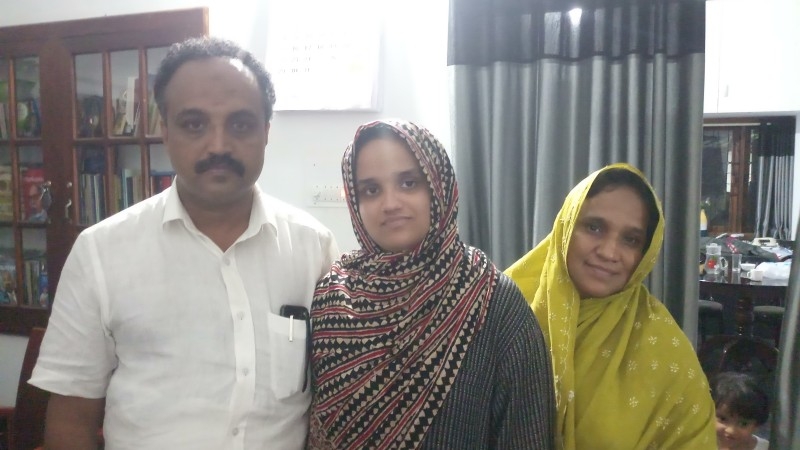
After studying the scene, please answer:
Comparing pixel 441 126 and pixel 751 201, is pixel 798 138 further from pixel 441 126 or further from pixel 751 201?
pixel 441 126

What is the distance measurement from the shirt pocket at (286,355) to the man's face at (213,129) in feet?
0.99

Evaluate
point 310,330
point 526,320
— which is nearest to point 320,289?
point 310,330

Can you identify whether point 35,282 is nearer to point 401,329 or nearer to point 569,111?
point 401,329

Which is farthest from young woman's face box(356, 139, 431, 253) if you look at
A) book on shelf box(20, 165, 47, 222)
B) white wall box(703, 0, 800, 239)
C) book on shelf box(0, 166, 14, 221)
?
white wall box(703, 0, 800, 239)

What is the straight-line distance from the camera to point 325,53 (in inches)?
77.4

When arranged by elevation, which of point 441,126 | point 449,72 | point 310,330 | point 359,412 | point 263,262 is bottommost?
point 359,412

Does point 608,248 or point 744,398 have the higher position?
point 608,248

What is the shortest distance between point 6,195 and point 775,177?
4.68m

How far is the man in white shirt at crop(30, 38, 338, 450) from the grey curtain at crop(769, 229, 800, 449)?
42.8 inches

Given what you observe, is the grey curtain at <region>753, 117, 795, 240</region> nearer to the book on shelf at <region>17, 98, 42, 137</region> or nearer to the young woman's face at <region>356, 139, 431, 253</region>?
the young woman's face at <region>356, 139, 431, 253</region>

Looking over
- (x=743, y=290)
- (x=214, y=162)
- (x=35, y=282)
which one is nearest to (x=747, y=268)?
(x=743, y=290)

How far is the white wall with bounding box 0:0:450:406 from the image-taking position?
6.34 feet

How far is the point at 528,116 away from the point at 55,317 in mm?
1423

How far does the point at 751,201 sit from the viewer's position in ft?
12.6
